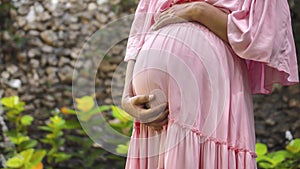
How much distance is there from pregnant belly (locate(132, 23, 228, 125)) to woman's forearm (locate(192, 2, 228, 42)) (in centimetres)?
2

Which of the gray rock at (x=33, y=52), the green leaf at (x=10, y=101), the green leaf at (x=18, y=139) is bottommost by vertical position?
the green leaf at (x=18, y=139)

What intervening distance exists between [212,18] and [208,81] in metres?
0.17

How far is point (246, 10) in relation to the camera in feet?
5.45

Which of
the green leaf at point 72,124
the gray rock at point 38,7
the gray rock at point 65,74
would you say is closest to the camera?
the green leaf at point 72,124

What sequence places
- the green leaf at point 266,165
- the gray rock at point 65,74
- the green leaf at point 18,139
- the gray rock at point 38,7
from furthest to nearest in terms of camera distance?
the gray rock at point 38,7
the gray rock at point 65,74
the green leaf at point 18,139
the green leaf at point 266,165

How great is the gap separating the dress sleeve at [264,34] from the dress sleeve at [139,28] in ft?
0.87

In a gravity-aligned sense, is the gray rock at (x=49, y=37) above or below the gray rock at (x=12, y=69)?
above

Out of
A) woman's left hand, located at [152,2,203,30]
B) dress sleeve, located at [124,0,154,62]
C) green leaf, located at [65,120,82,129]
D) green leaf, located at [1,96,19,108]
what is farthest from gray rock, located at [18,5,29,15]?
woman's left hand, located at [152,2,203,30]

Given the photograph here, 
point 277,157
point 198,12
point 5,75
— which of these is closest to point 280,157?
point 277,157

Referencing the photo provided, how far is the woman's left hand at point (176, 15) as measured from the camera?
1.68 meters

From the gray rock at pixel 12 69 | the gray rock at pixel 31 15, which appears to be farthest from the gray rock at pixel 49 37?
the gray rock at pixel 12 69

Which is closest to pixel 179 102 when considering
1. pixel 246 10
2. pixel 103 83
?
pixel 246 10

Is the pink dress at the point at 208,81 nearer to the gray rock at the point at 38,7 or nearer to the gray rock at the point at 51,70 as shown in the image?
the gray rock at the point at 51,70

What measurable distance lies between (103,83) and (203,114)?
2027mm
